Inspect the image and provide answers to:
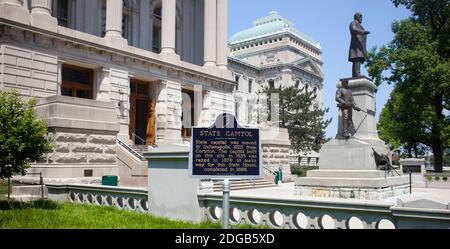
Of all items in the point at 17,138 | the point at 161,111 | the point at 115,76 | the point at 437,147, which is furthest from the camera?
the point at 437,147

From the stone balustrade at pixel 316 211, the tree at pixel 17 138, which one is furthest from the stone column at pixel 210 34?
the stone balustrade at pixel 316 211

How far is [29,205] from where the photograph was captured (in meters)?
11.6

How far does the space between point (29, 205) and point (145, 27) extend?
80.1ft

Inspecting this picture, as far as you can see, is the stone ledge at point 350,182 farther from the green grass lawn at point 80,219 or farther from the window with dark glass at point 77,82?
the window with dark glass at point 77,82

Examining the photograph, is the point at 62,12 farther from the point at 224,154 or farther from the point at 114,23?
the point at 224,154

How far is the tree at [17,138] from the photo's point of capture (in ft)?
34.8

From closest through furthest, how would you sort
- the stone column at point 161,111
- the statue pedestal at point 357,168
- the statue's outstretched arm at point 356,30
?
the statue pedestal at point 357,168 < the statue's outstretched arm at point 356,30 < the stone column at point 161,111

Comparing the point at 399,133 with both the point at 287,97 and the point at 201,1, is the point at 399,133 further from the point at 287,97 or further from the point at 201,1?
the point at 201,1

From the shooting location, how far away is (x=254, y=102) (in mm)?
62188

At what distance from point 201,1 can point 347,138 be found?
92.6 ft

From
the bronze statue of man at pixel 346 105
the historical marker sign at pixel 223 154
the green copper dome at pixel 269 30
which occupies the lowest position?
the historical marker sign at pixel 223 154

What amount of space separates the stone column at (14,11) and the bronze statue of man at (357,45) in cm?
1653

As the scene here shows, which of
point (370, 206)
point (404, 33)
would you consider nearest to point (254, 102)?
point (404, 33)

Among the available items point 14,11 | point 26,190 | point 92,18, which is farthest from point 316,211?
point 92,18
